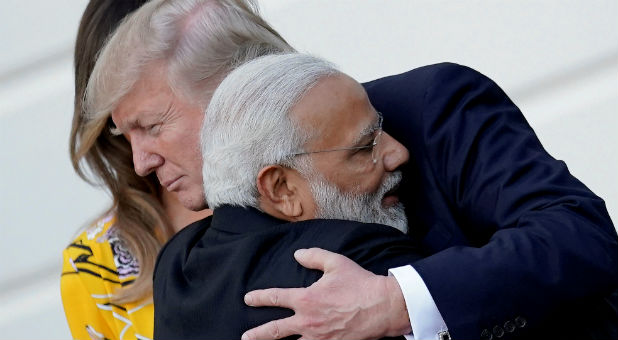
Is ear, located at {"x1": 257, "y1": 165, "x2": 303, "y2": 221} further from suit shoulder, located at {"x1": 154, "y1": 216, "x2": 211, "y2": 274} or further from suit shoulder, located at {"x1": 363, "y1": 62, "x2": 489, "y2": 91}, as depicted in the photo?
suit shoulder, located at {"x1": 363, "y1": 62, "x2": 489, "y2": 91}

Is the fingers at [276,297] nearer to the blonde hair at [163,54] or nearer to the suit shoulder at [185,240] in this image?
the suit shoulder at [185,240]

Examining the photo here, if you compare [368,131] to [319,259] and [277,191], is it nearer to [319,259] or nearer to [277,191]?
[277,191]

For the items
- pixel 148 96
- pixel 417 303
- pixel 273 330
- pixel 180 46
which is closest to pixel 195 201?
pixel 148 96

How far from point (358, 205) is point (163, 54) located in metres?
0.78

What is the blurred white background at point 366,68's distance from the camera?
4.96 meters

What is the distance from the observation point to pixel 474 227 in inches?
111

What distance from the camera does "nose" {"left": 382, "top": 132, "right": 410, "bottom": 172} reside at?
2752 mm

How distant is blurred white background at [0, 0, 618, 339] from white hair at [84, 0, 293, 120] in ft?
5.61

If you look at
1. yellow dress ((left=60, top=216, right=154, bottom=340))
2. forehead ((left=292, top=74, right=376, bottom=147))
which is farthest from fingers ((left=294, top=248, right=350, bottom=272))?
yellow dress ((left=60, top=216, right=154, bottom=340))

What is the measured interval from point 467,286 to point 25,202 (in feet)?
9.83

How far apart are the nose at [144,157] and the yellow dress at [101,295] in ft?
1.48

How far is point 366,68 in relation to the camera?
4.99 m

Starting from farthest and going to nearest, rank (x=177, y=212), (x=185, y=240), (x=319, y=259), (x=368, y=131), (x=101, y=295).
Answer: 1. (x=177, y=212)
2. (x=101, y=295)
3. (x=185, y=240)
4. (x=368, y=131)
5. (x=319, y=259)

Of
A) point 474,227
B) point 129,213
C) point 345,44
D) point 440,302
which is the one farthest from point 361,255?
point 345,44
